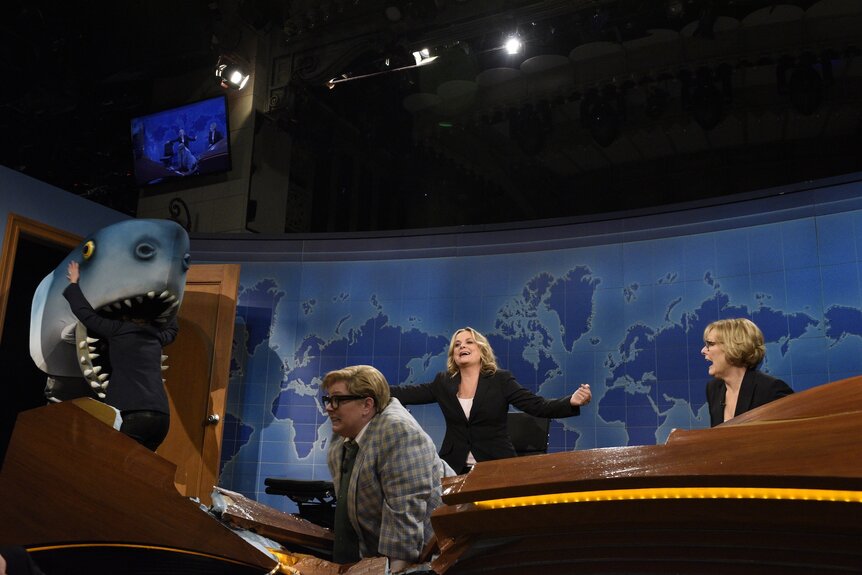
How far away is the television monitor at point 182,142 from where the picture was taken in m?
7.48

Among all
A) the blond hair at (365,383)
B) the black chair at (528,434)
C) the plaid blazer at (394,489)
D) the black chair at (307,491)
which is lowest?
the black chair at (307,491)

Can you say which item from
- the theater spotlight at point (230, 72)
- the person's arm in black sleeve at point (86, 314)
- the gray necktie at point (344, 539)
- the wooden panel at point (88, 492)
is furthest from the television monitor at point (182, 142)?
the wooden panel at point (88, 492)

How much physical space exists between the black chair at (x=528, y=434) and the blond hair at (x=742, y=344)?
5.05ft

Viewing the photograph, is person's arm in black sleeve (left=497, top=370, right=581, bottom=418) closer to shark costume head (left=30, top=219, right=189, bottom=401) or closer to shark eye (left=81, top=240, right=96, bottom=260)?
shark costume head (left=30, top=219, right=189, bottom=401)

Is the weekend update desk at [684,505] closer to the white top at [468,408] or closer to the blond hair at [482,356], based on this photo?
the white top at [468,408]

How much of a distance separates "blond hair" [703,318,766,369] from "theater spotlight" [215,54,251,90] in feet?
18.6

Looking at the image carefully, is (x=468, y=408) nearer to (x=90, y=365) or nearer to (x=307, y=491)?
(x=307, y=491)

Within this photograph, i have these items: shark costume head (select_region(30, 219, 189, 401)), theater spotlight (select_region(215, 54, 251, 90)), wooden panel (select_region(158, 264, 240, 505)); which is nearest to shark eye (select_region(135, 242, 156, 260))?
shark costume head (select_region(30, 219, 189, 401))

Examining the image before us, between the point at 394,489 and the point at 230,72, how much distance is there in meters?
6.14

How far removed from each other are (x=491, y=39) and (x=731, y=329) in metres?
4.27

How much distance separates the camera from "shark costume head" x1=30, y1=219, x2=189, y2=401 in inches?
143

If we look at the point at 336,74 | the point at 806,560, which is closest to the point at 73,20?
the point at 336,74

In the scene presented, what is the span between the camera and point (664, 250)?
5.55 metres

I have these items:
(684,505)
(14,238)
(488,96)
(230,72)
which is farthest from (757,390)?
(230,72)
